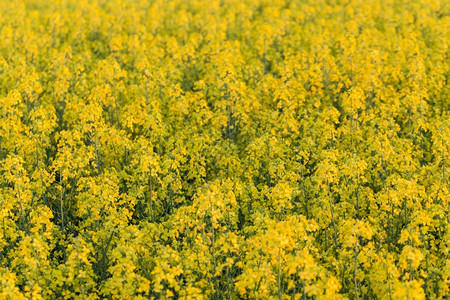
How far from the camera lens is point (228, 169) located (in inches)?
629

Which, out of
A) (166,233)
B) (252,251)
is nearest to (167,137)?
(166,233)

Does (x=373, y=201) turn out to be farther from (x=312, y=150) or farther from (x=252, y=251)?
(x=252, y=251)

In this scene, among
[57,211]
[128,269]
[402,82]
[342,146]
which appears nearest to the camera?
[128,269]

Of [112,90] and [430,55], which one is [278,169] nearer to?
[112,90]

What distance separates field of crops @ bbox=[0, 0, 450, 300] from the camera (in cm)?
1157

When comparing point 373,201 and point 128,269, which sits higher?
point 128,269

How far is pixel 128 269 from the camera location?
426 inches

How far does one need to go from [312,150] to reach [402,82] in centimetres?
728

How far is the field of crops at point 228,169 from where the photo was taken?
1157 centimetres

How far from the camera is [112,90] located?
19.4m

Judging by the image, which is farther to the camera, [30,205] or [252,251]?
[30,205]

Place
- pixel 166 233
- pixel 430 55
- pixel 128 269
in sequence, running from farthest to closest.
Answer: pixel 430 55 < pixel 166 233 < pixel 128 269

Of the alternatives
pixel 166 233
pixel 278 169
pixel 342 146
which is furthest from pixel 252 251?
pixel 342 146

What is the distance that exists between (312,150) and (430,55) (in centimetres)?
1020
